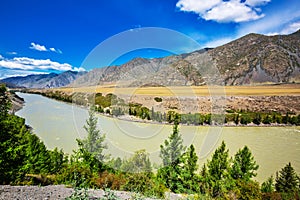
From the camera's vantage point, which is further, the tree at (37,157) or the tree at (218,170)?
the tree at (37,157)

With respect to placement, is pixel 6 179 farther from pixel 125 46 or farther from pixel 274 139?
pixel 274 139

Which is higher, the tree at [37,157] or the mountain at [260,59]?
the mountain at [260,59]

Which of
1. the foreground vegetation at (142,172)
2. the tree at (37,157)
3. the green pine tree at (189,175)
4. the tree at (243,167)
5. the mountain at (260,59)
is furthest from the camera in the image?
the mountain at (260,59)

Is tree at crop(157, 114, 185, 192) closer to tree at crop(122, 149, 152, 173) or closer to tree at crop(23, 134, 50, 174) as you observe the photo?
tree at crop(122, 149, 152, 173)

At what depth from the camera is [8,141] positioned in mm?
9414

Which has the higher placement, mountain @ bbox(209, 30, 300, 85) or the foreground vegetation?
mountain @ bbox(209, 30, 300, 85)

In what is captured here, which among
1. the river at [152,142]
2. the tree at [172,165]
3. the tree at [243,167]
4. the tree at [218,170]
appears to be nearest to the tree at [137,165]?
Result: the tree at [172,165]

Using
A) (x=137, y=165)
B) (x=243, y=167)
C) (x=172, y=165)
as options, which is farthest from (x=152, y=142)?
(x=137, y=165)

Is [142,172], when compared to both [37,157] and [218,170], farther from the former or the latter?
[37,157]

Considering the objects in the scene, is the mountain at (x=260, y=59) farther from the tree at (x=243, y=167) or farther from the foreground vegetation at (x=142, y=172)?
the foreground vegetation at (x=142, y=172)

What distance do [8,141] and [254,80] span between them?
144 meters

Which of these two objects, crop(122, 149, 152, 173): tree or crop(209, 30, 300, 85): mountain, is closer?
crop(122, 149, 152, 173): tree

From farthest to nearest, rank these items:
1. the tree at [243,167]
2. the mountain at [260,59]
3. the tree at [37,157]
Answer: the mountain at [260,59] → the tree at [37,157] → the tree at [243,167]

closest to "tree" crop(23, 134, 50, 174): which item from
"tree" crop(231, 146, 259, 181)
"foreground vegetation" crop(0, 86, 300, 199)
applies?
"foreground vegetation" crop(0, 86, 300, 199)
